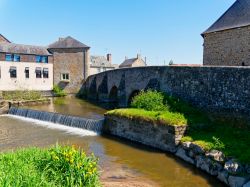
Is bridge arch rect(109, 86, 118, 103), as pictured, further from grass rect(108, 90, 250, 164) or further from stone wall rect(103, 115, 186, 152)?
grass rect(108, 90, 250, 164)

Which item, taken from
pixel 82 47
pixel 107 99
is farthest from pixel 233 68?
pixel 82 47

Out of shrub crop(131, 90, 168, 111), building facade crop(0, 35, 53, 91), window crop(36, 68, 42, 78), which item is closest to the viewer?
shrub crop(131, 90, 168, 111)

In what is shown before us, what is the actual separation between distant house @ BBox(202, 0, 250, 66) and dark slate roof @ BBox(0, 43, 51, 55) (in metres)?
20.9

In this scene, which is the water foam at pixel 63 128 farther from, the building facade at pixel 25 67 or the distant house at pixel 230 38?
the building facade at pixel 25 67

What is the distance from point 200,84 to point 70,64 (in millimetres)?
24994

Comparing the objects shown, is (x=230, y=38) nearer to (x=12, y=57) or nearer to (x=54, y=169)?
(x=54, y=169)

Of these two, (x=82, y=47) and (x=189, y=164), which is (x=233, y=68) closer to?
(x=189, y=164)

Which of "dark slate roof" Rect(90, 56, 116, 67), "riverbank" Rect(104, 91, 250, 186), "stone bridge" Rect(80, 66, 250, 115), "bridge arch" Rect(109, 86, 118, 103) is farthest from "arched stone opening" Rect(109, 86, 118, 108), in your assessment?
"dark slate roof" Rect(90, 56, 116, 67)

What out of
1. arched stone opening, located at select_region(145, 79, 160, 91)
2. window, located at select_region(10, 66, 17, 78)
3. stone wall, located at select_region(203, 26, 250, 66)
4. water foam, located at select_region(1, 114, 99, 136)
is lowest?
water foam, located at select_region(1, 114, 99, 136)

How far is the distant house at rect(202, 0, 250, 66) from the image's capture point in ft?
62.2

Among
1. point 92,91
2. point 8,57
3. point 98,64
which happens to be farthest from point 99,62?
point 8,57

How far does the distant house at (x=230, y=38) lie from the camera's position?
19.0 m

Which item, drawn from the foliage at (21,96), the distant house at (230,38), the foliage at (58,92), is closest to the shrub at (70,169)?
the distant house at (230,38)

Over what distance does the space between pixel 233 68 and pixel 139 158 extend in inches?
216
